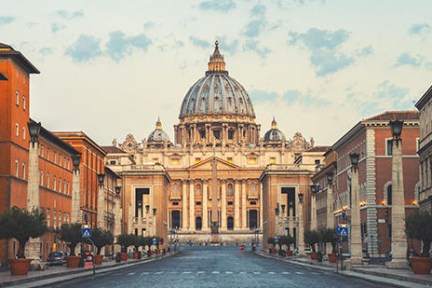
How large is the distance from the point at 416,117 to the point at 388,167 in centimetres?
591

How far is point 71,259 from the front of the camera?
61.1m

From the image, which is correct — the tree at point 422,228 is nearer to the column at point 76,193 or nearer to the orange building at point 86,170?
the column at point 76,193

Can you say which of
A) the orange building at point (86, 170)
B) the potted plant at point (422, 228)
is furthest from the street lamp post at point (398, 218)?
the orange building at point (86, 170)

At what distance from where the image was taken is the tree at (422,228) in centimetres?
4666

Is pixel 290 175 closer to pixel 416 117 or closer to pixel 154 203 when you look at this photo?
pixel 154 203

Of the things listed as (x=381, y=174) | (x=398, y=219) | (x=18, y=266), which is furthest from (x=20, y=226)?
(x=381, y=174)

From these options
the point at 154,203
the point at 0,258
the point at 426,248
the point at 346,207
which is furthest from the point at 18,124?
the point at 154,203

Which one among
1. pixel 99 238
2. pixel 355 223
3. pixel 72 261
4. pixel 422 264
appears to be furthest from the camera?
pixel 99 238

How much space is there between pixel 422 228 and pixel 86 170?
66148 millimetres

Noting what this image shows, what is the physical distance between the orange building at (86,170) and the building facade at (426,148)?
40290 mm

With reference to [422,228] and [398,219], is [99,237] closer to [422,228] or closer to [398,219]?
[398,219]

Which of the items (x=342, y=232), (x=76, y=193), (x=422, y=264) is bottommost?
(x=422, y=264)

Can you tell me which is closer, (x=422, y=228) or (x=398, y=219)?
(x=422, y=228)

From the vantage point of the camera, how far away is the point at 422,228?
46.9 meters
